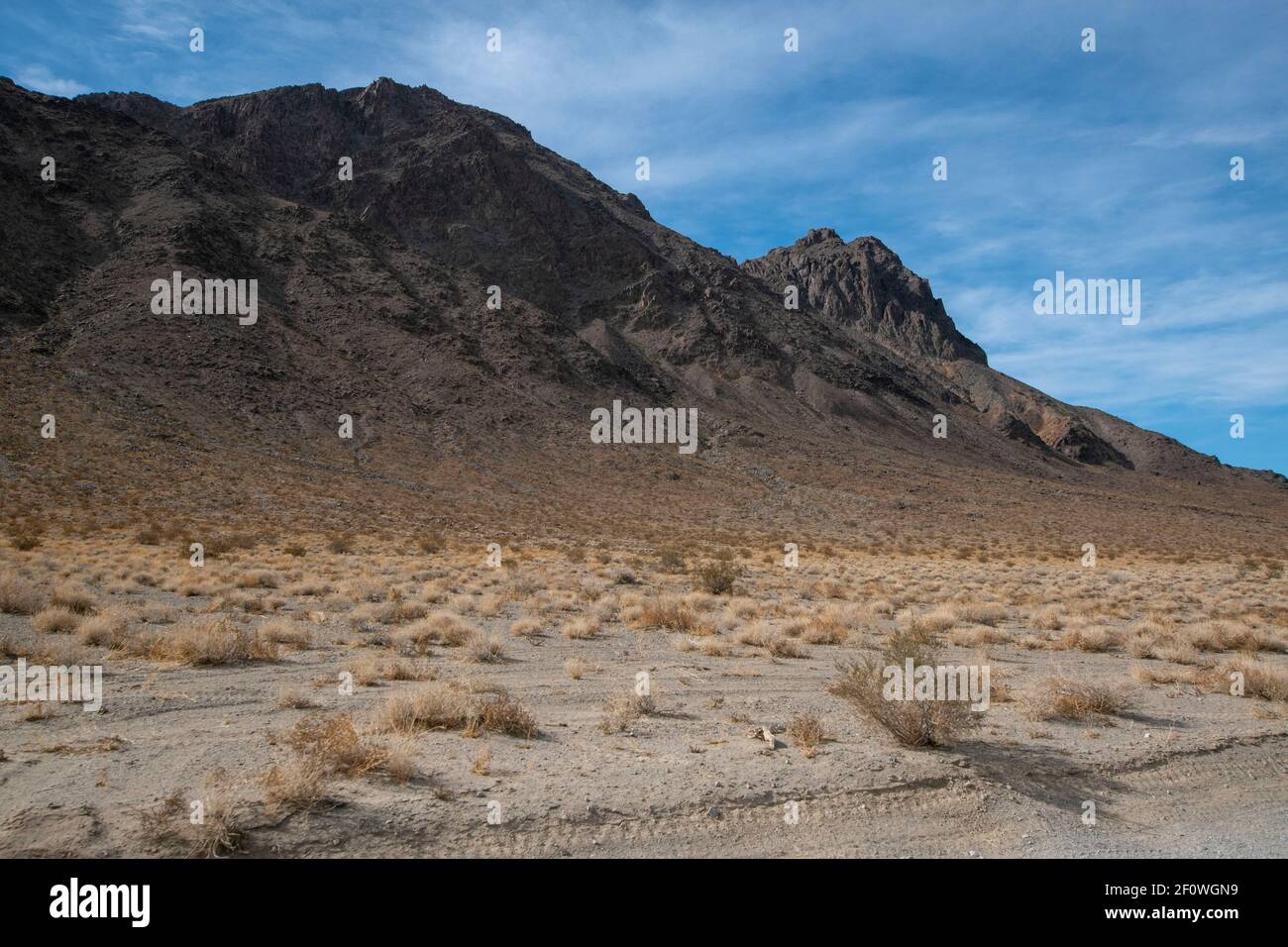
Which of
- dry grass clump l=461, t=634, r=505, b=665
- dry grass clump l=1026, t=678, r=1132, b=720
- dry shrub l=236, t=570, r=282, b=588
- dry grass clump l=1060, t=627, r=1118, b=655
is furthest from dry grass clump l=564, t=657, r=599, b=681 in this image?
dry shrub l=236, t=570, r=282, b=588

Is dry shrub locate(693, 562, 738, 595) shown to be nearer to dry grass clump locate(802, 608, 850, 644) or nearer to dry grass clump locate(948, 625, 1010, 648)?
dry grass clump locate(802, 608, 850, 644)

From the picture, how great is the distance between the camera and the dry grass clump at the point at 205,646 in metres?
9.49

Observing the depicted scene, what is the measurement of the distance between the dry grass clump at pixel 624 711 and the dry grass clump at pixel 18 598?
34.7 feet

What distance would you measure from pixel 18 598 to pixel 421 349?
2468 inches

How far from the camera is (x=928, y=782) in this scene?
19.8ft

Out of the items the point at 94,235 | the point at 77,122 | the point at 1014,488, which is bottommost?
the point at 1014,488

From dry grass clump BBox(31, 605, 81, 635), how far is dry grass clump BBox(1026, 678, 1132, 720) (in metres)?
13.1

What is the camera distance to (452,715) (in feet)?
23.2

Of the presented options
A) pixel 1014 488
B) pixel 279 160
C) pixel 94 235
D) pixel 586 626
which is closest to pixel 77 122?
pixel 94 235

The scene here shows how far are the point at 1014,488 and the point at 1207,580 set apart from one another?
4618 cm

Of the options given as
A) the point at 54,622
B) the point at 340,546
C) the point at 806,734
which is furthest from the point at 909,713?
the point at 340,546
